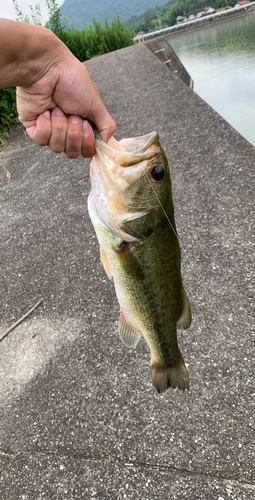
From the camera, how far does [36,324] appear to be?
297cm

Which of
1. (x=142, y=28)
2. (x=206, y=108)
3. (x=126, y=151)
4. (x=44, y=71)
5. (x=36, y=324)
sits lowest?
(x=36, y=324)

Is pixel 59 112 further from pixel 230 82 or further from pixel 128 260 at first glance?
pixel 230 82

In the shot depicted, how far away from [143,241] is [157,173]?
30 cm

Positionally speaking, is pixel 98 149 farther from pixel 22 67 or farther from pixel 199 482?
pixel 199 482

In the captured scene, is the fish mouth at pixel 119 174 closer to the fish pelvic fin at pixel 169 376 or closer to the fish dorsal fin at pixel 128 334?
the fish dorsal fin at pixel 128 334

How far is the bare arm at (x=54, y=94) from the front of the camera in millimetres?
1098

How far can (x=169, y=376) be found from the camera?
156 centimetres

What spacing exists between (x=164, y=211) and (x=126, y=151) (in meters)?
0.30

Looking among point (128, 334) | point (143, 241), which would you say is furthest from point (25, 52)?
point (128, 334)

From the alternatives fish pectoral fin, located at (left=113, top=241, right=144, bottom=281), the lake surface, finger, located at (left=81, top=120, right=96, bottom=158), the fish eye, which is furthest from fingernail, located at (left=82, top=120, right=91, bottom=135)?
the lake surface

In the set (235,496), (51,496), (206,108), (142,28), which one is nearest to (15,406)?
(51,496)

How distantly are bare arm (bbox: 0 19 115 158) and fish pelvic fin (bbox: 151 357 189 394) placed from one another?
1.12 meters

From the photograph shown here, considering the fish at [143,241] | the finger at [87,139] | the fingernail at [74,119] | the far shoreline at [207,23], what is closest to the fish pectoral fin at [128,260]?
the fish at [143,241]

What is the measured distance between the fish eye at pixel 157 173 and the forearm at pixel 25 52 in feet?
1.85
